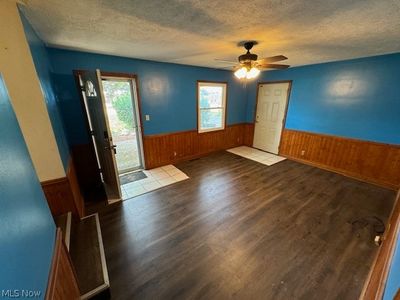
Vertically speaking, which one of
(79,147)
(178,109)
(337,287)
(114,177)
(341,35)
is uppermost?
(341,35)

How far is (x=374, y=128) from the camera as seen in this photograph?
3.13m

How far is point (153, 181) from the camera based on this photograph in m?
3.35

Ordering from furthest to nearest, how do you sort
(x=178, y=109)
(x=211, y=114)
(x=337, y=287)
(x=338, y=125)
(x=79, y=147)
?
(x=211, y=114) → (x=178, y=109) → (x=338, y=125) → (x=79, y=147) → (x=337, y=287)

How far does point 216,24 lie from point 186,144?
293 cm

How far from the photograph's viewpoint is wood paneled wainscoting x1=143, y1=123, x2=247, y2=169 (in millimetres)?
3818

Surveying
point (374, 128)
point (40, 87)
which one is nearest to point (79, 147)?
point (40, 87)

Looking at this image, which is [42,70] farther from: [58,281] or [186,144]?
[186,144]

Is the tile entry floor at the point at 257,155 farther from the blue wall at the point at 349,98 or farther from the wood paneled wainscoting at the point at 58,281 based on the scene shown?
the wood paneled wainscoting at the point at 58,281

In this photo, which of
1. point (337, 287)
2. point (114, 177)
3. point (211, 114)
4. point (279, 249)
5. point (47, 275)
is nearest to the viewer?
point (47, 275)

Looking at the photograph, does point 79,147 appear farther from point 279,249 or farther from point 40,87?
point 279,249

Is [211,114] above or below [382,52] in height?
below

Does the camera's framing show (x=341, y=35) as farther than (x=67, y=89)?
No

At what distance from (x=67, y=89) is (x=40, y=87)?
135 cm

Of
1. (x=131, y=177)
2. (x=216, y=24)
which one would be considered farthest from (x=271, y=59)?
(x=131, y=177)
